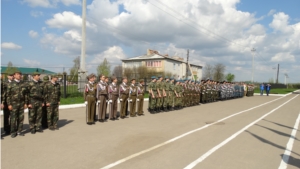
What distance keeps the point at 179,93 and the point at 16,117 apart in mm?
8350

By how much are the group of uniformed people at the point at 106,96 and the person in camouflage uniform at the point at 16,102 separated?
2.19 metres

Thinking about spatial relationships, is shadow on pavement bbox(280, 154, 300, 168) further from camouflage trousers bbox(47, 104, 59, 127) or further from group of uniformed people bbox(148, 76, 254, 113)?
group of uniformed people bbox(148, 76, 254, 113)

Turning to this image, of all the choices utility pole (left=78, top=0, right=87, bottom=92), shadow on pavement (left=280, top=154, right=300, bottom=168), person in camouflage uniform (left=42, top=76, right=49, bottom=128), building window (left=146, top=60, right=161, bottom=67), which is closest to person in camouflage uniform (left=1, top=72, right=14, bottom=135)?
person in camouflage uniform (left=42, top=76, right=49, bottom=128)

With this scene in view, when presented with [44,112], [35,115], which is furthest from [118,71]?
[35,115]

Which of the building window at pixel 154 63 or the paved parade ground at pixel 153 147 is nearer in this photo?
the paved parade ground at pixel 153 147

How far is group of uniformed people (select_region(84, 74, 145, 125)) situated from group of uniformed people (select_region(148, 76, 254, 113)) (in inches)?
41.5

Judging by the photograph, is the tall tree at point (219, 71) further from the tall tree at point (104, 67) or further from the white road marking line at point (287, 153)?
the white road marking line at point (287, 153)

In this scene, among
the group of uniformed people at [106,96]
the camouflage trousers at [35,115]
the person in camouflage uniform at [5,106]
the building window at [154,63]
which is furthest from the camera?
the building window at [154,63]

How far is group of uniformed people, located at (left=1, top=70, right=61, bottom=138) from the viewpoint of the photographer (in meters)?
6.27

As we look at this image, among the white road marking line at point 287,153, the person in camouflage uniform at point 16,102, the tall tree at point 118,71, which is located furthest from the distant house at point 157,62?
the person in camouflage uniform at point 16,102

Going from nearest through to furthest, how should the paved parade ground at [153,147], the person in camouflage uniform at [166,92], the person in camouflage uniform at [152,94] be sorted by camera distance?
the paved parade ground at [153,147] < the person in camouflage uniform at [152,94] < the person in camouflage uniform at [166,92]

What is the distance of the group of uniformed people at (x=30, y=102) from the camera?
6.27 m

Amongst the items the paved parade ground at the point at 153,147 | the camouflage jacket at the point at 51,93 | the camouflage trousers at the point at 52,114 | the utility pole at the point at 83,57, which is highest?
the utility pole at the point at 83,57

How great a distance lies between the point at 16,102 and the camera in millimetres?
6285
